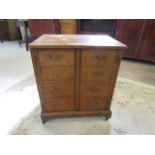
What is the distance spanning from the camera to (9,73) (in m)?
2.35

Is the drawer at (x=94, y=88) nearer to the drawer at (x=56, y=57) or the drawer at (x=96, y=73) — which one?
the drawer at (x=96, y=73)

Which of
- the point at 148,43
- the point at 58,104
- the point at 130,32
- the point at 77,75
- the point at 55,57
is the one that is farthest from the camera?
the point at 130,32

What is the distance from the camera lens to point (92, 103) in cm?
131

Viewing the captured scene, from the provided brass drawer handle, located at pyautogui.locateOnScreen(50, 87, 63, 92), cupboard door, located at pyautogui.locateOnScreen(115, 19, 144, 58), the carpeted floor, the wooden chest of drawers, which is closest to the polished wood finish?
cupboard door, located at pyautogui.locateOnScreen(115, 19, 144, 58)

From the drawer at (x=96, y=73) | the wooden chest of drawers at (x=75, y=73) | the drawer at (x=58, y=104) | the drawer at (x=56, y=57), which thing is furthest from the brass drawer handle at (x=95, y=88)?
the drawer at (x=56, y=57)

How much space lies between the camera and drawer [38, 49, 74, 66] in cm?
100

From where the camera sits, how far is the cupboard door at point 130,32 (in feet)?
8.75

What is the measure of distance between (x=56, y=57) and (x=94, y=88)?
47 centimetres

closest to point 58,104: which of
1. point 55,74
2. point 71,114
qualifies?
point 71,114

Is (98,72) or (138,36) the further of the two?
(138,36)

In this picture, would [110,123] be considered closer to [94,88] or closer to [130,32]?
[94,88]
